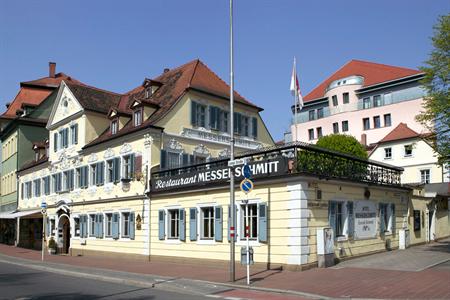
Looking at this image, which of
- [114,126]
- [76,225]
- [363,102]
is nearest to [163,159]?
[114,126]

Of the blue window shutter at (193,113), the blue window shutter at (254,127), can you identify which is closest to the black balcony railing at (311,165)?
the blue window shutter at (193,113)

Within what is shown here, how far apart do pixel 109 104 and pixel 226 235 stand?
17690mm

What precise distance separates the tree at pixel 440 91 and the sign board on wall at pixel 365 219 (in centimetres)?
397

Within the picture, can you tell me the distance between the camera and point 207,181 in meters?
22.0

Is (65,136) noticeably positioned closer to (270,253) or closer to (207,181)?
(207,181)

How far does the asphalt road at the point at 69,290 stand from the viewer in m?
13.3

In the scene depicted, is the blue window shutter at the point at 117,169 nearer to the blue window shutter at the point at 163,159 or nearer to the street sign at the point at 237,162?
the blue window shutter at the point at 163,159

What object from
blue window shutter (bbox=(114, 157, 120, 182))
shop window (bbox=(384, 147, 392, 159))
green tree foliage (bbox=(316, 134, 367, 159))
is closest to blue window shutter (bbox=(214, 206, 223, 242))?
blue window shutter (bbox=(114, 157, 120, 182))

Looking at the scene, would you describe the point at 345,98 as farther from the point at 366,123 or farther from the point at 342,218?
the point at 342,218

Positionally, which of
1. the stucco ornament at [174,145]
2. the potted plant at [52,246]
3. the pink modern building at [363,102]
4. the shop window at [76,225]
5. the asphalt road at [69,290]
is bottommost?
the potted plant at [52,246]

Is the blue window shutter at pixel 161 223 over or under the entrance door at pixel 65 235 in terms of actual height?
over

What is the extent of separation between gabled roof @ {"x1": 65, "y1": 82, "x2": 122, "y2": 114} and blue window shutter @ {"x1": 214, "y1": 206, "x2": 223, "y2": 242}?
50.1ft

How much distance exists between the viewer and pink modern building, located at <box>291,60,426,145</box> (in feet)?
200

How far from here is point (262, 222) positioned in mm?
18984
